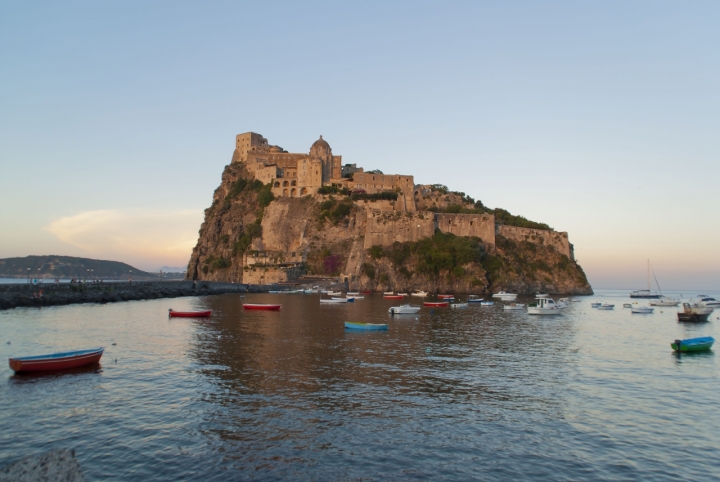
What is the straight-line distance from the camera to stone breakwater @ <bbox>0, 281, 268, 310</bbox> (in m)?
40.1

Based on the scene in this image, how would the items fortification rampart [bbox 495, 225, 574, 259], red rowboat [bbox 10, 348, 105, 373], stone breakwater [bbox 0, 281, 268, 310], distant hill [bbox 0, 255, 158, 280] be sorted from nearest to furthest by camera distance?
red rowboat [bbox 10, 348, 105, 373] < stone breakwater [bbox 0, 281, 268, 310] < fortification rampart [bbox 495, 225, 574, 259] < distant hill [bbox 0, 255, 158, 280]

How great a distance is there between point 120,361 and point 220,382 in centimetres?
598

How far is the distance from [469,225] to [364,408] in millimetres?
61127

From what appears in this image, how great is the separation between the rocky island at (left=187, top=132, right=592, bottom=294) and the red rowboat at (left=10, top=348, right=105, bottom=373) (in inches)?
1928

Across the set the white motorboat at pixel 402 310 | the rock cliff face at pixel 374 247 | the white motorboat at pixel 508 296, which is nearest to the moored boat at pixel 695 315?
the white motorboat at pixel 508 296

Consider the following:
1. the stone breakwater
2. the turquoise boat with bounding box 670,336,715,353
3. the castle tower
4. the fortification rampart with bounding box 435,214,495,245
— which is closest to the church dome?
the castle tower

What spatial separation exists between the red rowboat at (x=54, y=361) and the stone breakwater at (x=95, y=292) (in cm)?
2525

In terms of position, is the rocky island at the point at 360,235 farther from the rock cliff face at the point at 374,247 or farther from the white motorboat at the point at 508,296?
the white motorboat at the point at 508,296

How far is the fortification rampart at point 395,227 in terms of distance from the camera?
226 ft

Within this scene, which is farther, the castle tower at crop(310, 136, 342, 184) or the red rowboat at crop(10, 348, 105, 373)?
the castle tower at crop(310, 136, 342, 184)

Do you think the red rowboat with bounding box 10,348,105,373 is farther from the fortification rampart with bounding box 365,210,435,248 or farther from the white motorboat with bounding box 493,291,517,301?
the fortification rampart with bounding box 365,210,435,248

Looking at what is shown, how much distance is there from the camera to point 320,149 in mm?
85125

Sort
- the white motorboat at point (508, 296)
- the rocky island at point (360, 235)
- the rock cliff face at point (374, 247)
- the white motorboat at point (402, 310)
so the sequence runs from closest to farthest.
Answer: the white motorboat at point (402, 310) → the white motorboat at point (508, 296) → the rock cliff face at point (374, 247) → the rocky island at point (360, 235)

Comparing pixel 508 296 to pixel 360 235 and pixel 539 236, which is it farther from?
pixel 360 235
